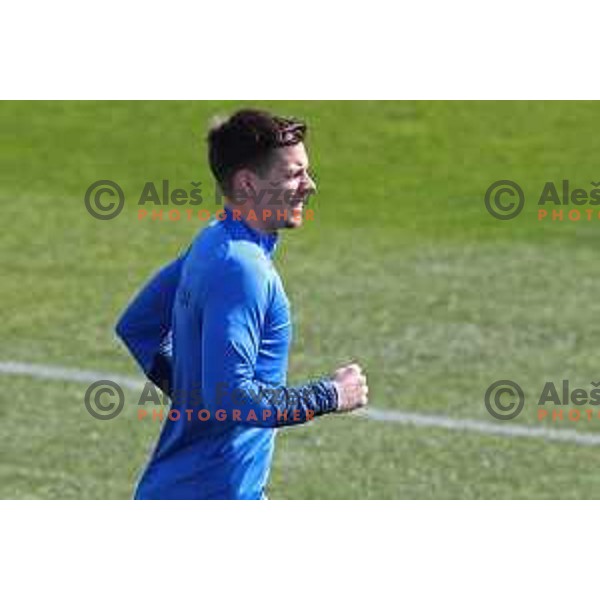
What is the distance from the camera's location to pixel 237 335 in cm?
749

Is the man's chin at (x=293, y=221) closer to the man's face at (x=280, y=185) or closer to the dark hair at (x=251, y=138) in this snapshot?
the man's face at (x=280, y=185)

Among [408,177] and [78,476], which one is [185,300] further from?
[408,177]

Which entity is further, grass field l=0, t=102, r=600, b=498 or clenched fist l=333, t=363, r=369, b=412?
grass field l=0, t=102, r=600, b=498

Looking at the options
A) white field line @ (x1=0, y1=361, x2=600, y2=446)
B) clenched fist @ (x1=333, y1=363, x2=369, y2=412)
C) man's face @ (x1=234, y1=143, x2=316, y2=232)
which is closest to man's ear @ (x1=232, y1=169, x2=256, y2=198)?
man's face @ (x1=234, y1=143, x2=316, y2=232)

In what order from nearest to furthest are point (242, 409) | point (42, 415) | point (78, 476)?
1. point (242, 409)
2. point (78, 476)
3. point (42, 415)

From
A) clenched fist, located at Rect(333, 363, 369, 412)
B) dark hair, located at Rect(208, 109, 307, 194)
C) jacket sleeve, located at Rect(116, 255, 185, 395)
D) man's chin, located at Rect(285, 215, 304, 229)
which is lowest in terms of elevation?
clenched fist, located at Rect(333, 363, 369, 412)

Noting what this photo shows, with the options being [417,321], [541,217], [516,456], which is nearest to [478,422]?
[516,456]

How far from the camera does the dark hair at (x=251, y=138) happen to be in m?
7.69

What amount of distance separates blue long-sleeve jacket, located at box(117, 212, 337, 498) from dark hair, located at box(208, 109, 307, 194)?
20cm

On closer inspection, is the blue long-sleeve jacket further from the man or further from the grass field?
the grass field

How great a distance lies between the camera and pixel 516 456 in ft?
41.0

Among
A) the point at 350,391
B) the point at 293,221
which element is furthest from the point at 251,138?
the point at 350,391

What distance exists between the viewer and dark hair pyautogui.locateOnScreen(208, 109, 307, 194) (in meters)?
7.69

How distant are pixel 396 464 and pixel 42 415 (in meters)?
2.09
